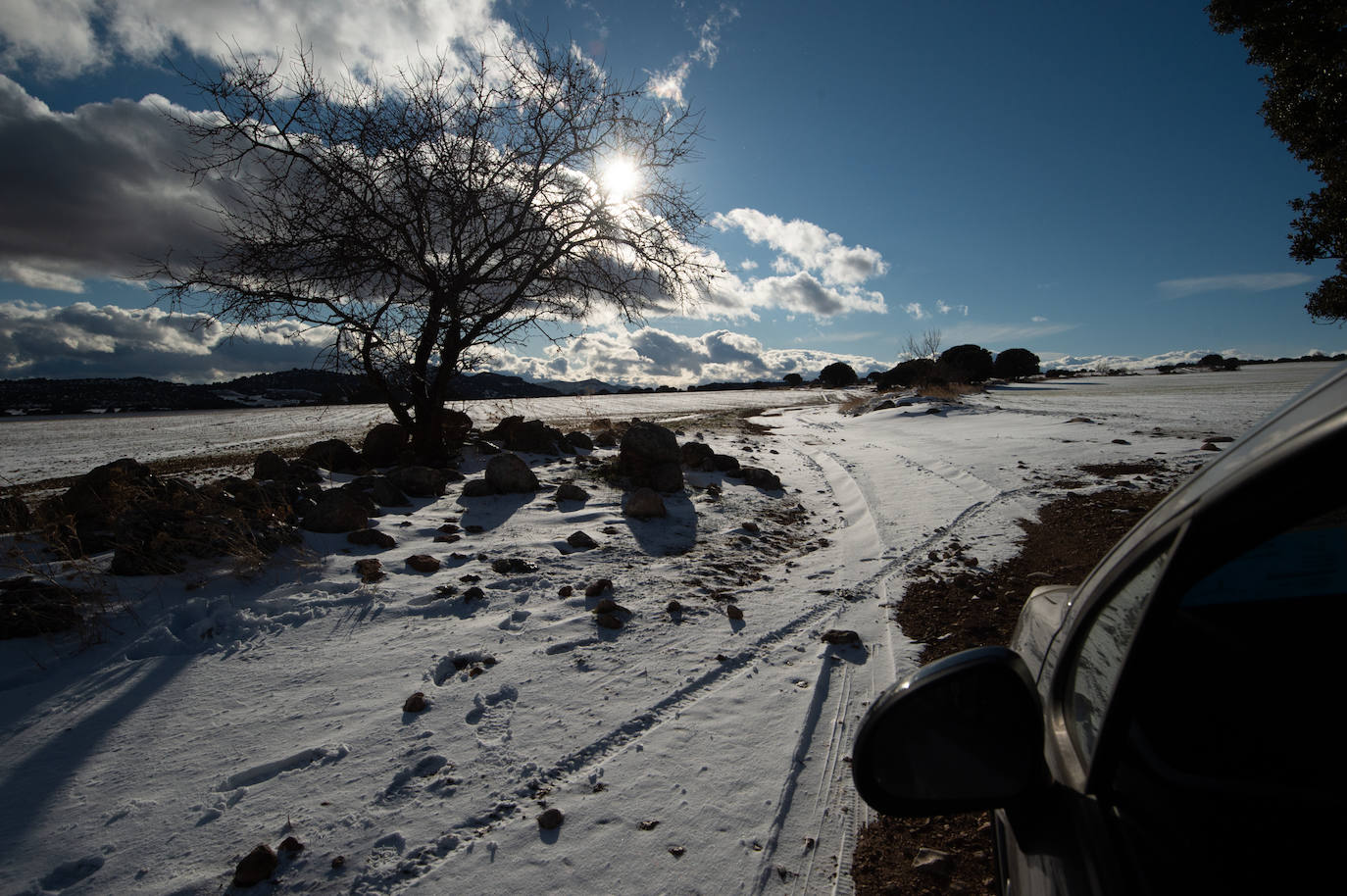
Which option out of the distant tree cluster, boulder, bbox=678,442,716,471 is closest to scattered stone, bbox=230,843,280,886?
boulder, bbox=678,442,716,471

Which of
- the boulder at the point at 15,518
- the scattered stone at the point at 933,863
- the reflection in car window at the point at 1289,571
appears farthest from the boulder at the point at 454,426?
the reflection in car window at the point at 1289,571

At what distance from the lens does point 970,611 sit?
3.79 m

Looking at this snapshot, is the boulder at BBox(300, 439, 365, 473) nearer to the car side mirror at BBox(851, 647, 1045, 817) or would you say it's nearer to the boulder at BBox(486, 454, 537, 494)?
the boulder at BBox(486, 454, 537, 494)

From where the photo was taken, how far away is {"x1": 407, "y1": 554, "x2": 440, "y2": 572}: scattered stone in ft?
13.8

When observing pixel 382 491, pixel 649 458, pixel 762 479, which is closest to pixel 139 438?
pixel 382 491

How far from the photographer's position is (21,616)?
2943 millimetres

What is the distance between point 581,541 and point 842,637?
2.42m

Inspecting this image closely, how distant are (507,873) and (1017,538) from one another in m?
5.22

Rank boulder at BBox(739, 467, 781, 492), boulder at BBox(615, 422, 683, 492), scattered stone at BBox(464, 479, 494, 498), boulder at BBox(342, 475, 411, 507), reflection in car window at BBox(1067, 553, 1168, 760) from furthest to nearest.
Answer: boulder at BBox(739, 467, 781, 492)
boulder at BBox(615, 422, 683, 492)
scattered stone at BBox(464, 479, 494, 498)
boulder at BBox(342, 475, 411, 507)
reflection in car window at BBox(1067, 553, 1168, 760)

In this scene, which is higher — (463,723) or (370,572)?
(370,572)

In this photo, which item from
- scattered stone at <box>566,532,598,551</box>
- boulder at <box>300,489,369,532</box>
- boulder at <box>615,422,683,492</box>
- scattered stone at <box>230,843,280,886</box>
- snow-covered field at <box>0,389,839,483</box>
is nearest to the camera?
scattered stone at <box>230,843,280,886</box>

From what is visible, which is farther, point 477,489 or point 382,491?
point 477,489

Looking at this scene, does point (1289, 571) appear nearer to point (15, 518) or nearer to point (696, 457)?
point (15, 518)

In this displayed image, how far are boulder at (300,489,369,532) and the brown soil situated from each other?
4.46m
